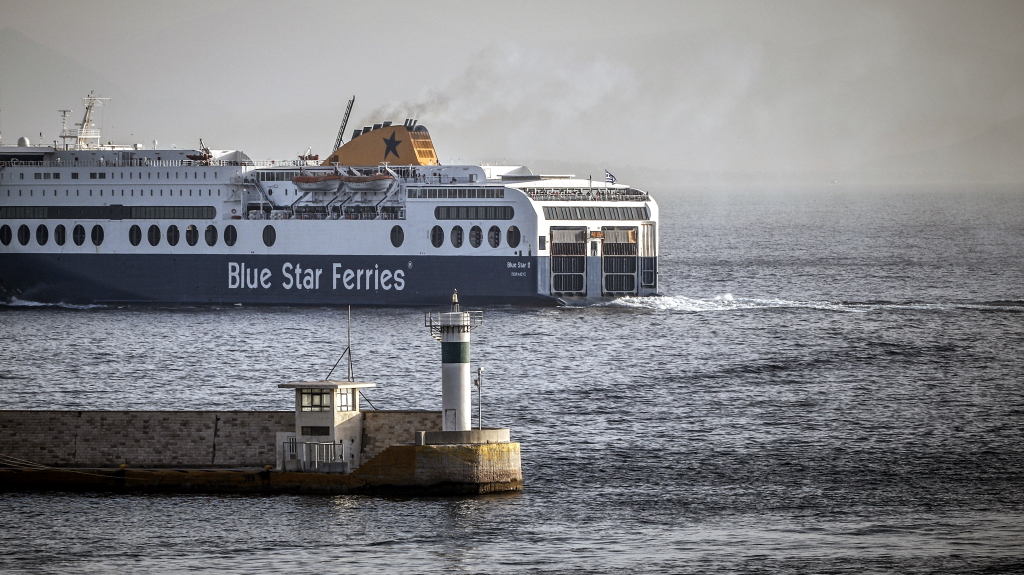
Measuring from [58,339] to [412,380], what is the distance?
16.1 metres

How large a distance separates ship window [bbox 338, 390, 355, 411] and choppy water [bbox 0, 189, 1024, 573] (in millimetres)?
1719

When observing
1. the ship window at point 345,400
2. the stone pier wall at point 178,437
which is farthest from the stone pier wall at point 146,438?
the ship window at point 345,400

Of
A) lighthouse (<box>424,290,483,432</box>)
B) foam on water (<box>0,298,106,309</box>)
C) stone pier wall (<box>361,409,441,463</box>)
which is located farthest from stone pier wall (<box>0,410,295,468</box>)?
foam on water (<box>0,298,106,309</box>)

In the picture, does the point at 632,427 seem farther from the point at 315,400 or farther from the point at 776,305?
the point at 776,305

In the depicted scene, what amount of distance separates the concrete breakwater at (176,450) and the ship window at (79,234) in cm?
3770

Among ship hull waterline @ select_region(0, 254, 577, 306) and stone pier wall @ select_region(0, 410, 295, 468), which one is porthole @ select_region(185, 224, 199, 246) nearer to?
ship hull waterline @ select_region(0, 254, 577, 306)

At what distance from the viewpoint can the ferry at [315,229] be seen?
61906mm

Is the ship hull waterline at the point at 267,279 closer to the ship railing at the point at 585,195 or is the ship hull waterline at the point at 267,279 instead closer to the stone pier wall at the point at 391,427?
the ship railing at the point at 585,195

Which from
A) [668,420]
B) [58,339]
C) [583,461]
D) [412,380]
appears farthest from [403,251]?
[583,461]

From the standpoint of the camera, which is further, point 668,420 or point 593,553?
point 668,420

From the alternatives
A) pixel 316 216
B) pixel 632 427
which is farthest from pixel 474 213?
pixel 632 427

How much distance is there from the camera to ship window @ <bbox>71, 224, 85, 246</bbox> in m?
66.4

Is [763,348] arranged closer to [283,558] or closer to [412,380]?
[412,380]

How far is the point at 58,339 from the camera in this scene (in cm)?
5456
